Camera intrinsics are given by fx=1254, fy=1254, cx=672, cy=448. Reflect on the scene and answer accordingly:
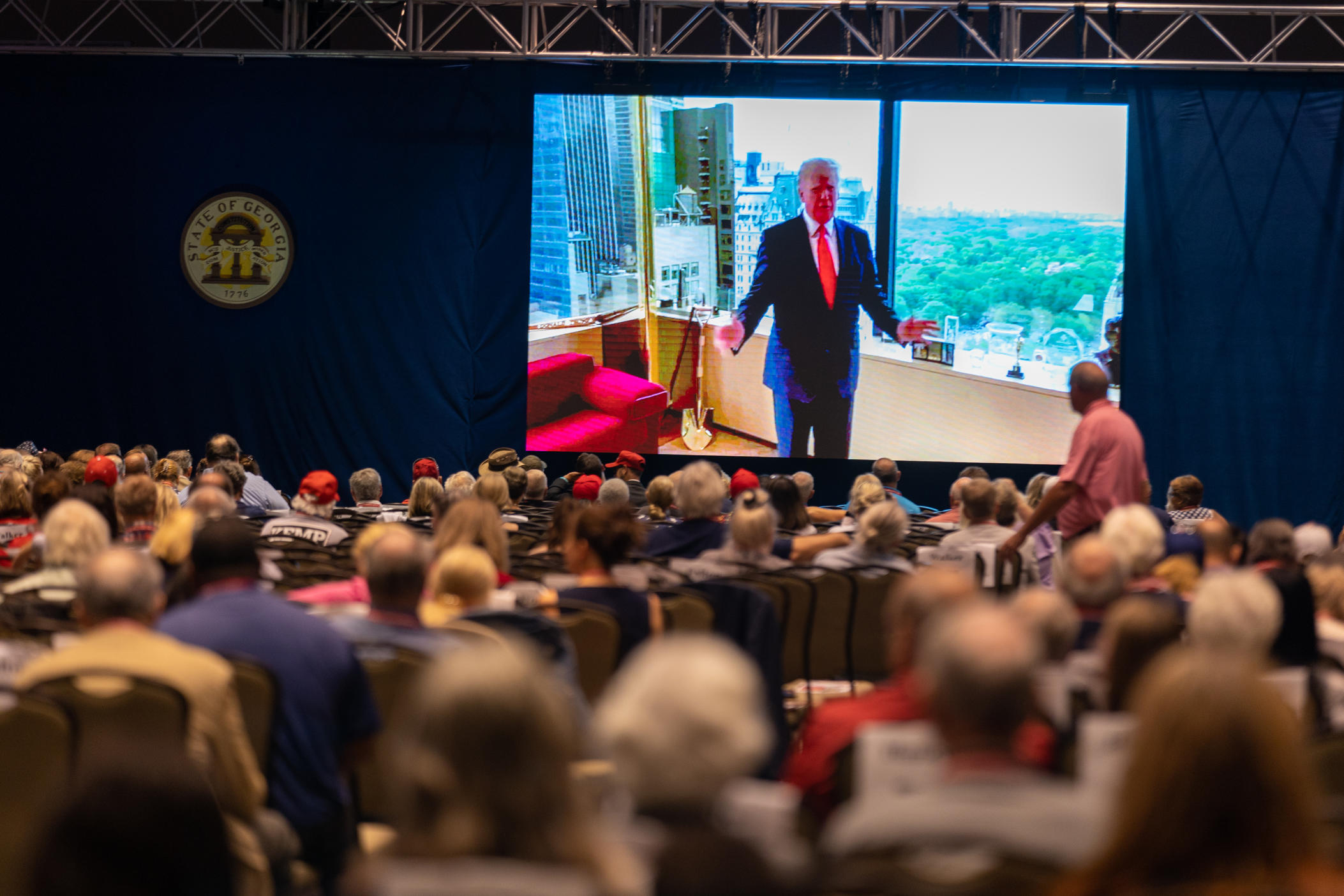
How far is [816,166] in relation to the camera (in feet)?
37.6

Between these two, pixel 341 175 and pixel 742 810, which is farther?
pixel 341 175

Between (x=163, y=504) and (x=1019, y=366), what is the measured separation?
26.4 feet

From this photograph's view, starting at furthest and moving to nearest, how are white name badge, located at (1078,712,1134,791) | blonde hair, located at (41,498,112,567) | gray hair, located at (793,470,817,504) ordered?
gray hair, located at (793,470,817,504)
blonde hair, located at (41,498,112,567)
white name badge, located at (1078,712,1134,791)

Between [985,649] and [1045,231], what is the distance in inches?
411

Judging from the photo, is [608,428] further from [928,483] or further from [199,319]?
[199,319]

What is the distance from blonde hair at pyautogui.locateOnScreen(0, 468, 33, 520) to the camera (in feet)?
18.3

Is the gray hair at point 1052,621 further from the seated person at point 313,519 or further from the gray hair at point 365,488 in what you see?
the gray hair at point 365,488

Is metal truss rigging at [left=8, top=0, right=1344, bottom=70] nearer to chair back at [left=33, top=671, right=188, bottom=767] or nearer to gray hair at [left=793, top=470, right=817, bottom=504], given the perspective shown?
gray hair at [left=793, top=470, right=817, bottom=504]

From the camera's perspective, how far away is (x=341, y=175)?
12.2 meters

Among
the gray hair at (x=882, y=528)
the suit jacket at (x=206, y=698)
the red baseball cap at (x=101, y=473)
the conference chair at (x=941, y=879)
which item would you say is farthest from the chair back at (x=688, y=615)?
the red baseball cap at (x=101, y=473)

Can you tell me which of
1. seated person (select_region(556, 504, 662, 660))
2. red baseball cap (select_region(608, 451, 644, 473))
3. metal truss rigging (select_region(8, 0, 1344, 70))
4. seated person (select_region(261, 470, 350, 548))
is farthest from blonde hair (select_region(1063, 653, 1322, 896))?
metal truss rigging (select_region(8, 0, 1344, 70))

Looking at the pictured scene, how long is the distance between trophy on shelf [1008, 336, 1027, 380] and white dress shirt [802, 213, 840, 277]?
1.78 meters

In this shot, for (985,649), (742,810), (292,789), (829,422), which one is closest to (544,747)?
(742,810)

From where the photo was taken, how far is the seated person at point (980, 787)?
172cm
